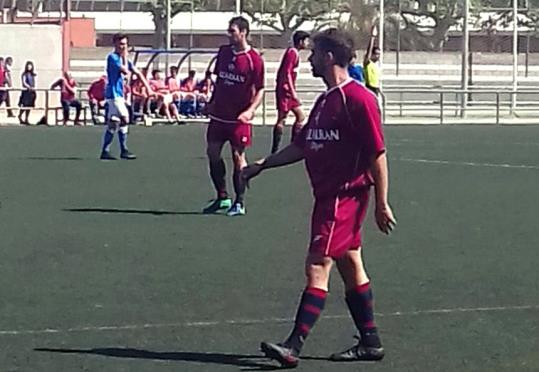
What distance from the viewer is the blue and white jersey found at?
70.4 feet

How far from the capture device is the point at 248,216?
14336 millimetres

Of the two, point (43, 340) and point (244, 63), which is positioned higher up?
point (244, 63)

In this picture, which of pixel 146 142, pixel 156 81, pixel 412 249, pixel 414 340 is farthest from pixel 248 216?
pixel 156 81

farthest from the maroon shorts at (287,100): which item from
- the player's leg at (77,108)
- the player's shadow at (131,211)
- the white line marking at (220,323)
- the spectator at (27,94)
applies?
the spectator at (27,94)

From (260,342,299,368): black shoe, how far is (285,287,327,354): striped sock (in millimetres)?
49

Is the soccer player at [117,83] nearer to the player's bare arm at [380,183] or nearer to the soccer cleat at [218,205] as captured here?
the soccer cleat at [218,205]

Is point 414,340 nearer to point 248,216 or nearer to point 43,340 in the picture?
point 43,340

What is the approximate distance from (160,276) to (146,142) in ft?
56.6

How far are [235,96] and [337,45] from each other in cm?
670

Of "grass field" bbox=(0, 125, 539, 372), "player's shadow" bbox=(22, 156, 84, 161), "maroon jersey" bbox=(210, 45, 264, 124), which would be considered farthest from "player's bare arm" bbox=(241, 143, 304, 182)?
"player's shadow" bbox=(22, 156, 84, 161)

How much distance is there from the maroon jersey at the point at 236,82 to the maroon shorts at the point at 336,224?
6.61 m

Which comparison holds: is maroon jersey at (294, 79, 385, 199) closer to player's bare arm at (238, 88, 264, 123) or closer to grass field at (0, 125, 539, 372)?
grass field at (0, 125, 539, 372)

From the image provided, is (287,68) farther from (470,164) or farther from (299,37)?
(470,164)

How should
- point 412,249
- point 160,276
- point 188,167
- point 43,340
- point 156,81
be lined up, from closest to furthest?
1. point 43,340
2. point 160,276
3. point 412,249
4. point 188,167
5. point 156,81
